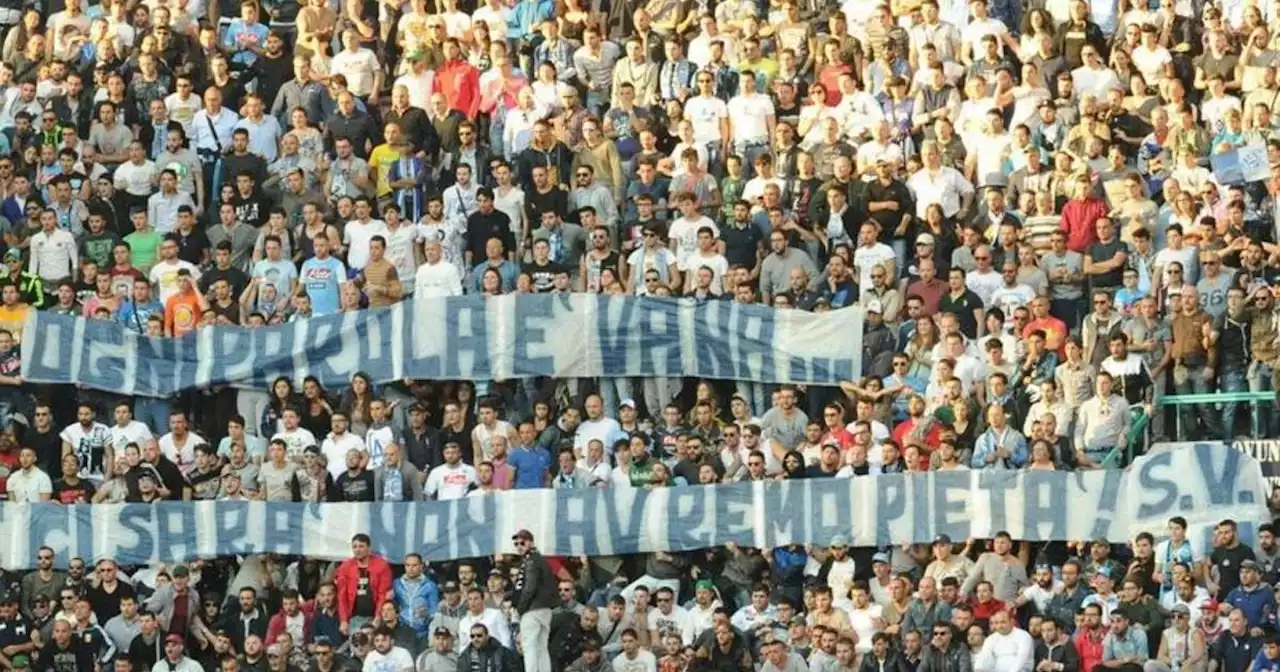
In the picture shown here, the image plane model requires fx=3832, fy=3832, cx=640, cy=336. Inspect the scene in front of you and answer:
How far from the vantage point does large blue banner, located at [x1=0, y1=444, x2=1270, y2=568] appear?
3017 centimetres

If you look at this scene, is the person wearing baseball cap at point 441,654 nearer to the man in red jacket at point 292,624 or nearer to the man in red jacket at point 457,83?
the man in red jacket at point 292,624

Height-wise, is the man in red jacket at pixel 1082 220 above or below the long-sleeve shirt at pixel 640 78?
below

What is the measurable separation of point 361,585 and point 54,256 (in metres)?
5.33

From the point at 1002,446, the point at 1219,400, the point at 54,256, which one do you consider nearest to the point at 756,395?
the point at 1002,446

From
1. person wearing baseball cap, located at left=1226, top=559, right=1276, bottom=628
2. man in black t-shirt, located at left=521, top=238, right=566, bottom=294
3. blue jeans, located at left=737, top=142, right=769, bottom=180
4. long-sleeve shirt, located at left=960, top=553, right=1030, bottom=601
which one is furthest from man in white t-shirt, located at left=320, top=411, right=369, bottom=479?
person wearing baseball cap, located at left=1226, top=559, right=1276, bottom=628

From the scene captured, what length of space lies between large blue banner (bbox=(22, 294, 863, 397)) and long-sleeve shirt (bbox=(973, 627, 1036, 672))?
4.01m

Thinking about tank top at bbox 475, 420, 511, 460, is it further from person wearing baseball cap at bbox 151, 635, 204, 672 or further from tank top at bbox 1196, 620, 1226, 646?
tank top at bbox 1196, 620, 1226, 646

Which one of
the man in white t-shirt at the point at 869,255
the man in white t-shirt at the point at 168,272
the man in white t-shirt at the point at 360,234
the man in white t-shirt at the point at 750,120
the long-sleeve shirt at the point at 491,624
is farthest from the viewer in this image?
the man in white t-shirt at the point at 750,120

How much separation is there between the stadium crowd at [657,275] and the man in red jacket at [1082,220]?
0.04 m

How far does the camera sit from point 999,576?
30.0 m

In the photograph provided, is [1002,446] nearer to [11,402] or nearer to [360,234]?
[360,234]

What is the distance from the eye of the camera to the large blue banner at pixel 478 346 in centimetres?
3288

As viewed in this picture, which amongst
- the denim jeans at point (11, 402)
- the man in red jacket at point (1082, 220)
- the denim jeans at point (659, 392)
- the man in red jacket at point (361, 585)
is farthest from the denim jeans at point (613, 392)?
the denim jeans at point (11, 402)

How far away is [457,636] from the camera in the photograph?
30.5 meters
